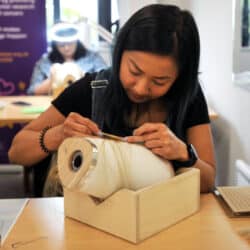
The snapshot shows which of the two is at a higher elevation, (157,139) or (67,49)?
(157,139)

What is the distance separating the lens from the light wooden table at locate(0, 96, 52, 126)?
2416mm

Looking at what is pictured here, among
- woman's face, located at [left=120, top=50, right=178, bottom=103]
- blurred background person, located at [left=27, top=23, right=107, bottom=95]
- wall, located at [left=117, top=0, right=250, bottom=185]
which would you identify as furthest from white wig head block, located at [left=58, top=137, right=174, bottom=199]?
blurred background person, located at [left=27, top=23, right=107, bottom=95]

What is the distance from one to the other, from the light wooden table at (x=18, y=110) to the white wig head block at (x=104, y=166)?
159 centimetres

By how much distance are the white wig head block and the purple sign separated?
8.72ft

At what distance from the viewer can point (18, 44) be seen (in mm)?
3457

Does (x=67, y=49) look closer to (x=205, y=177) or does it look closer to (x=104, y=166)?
Answer: (x=205, y=177)

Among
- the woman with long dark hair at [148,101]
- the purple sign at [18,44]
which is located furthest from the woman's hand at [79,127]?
the purple sign at [18,44]

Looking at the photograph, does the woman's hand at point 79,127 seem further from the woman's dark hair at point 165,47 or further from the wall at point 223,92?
the wall at point 223,92

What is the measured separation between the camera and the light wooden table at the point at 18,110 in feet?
7.93

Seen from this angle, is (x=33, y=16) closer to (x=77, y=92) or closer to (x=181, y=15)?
(x=77, y=92)

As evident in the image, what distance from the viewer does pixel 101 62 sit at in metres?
3.35

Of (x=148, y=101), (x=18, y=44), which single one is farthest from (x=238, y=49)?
(x=18, y=44)

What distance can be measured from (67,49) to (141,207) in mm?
2624

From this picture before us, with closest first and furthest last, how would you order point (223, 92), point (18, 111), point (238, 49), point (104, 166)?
point (104, 166) → point (238, 49) → point (223, 92) → point (18, 111)
